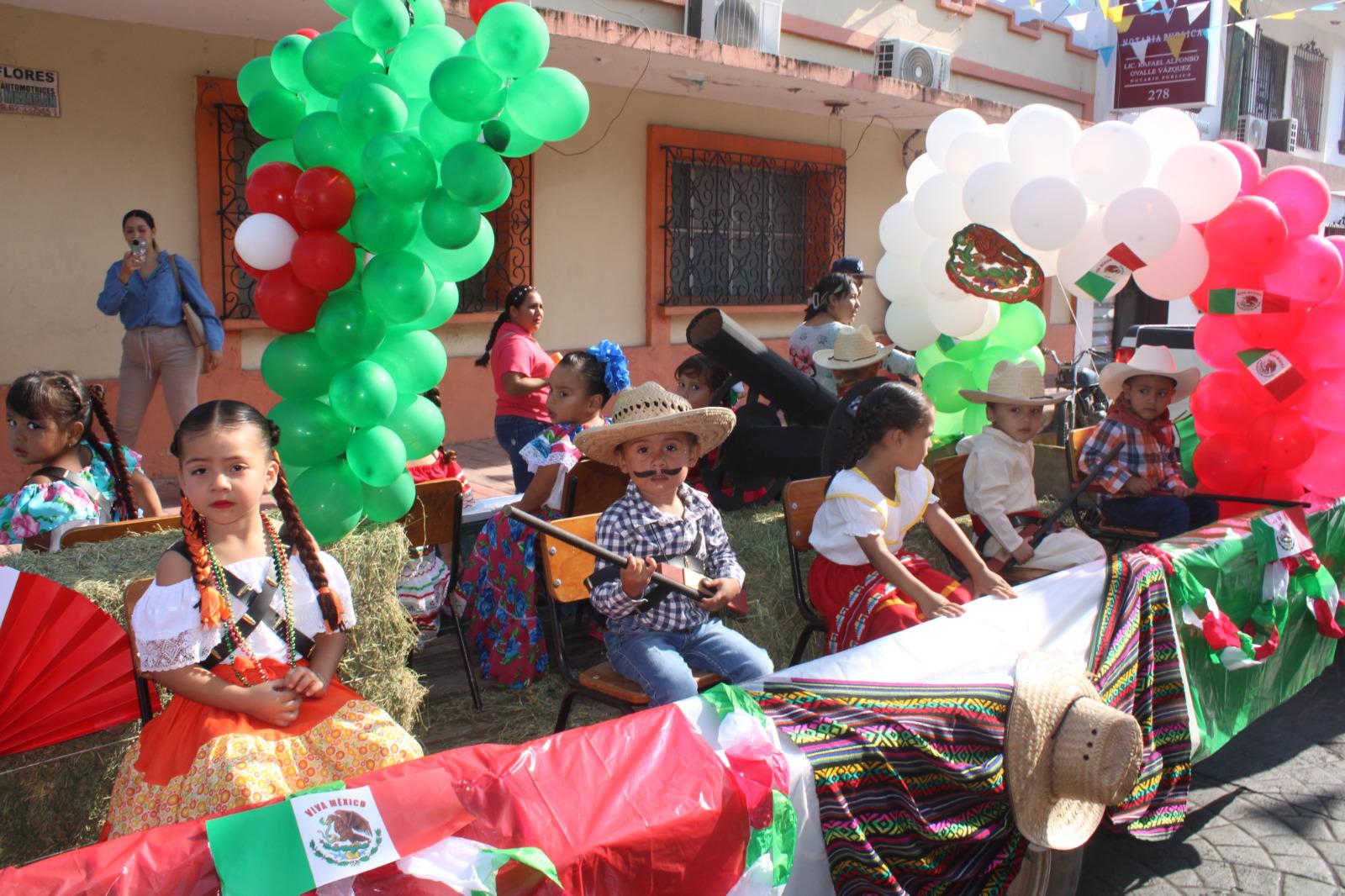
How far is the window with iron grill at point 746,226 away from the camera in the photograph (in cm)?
1120

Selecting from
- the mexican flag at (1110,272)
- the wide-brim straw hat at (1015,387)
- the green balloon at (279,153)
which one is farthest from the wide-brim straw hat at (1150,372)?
the green balloon at (279,153)

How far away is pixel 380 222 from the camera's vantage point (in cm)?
354

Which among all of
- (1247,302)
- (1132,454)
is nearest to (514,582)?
(1132,454)

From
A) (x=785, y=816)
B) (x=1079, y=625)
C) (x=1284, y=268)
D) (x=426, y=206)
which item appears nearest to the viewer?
(x=785, y=816)

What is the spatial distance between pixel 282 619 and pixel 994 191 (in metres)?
3.96

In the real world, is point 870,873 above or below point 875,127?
below

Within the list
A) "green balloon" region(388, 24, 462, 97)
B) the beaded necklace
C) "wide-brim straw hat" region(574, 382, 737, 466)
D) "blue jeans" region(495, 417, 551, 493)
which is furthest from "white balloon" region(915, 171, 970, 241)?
the beaded necklace

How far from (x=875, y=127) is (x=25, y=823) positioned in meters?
11.7

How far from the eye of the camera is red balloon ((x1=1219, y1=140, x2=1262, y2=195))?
5.09 m

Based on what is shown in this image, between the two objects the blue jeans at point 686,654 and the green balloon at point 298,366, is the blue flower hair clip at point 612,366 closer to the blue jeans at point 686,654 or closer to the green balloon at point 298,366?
the green balloon at point 298,366

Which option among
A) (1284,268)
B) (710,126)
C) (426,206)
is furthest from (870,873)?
(710,126)

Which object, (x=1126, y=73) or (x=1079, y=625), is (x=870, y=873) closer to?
(x=1079, y=625)

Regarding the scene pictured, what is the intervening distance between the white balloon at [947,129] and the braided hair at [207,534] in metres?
4.23

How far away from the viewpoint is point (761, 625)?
179 inches
